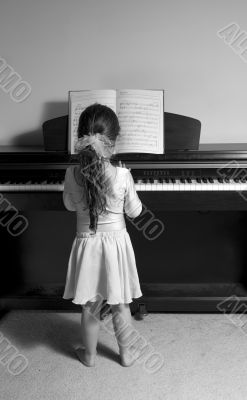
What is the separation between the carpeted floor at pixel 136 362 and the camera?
1.54 metres

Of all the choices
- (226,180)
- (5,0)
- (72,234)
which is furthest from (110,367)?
(5,0)

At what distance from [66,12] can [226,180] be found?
1679mm

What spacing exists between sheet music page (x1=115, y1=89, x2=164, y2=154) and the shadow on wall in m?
0.71

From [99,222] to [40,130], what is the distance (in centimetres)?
131

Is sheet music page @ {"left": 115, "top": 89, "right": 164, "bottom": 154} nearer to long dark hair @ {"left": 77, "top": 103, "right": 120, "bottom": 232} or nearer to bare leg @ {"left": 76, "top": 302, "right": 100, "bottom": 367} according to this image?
long dark hair @ {"left": 77, "top": 103, "right": 120, "bottom": 232}

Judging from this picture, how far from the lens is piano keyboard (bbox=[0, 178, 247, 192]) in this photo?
67.1 inches

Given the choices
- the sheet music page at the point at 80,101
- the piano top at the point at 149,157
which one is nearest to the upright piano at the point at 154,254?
the piano top at the point at 149,157

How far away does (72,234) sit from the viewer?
2248 mm

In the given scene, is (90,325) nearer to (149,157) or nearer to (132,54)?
(149,157)

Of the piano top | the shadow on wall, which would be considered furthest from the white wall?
the piano top

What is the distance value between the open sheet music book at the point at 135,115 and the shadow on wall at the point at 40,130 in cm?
56

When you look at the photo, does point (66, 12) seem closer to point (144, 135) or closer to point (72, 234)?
point (144, 135)

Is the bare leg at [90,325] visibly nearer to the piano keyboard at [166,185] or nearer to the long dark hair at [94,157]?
the long dark hair at [94,157]

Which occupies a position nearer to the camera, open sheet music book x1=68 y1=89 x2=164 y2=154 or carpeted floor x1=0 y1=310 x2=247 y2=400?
carpeted floor x1=0 y1=310 x2=247 y2=400
